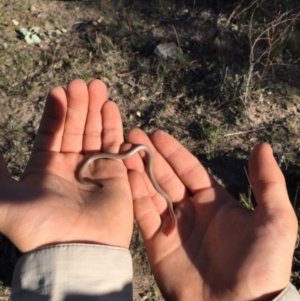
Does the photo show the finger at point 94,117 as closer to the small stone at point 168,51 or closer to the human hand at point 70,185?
the human hand at point 70,185

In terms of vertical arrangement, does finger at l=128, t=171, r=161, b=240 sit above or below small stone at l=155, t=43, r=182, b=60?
below

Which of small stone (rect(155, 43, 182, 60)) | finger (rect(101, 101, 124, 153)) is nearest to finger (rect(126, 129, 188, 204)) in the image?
finger (rect(101, 101, 124, 153))

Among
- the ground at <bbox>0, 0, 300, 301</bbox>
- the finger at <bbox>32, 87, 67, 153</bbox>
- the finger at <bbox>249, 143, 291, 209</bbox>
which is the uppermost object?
the finger at <bbox>249, 143, 291, 209</bbox>

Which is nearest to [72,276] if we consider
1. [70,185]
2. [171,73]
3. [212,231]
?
[70,185]

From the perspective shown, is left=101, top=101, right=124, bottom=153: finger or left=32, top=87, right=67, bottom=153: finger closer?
left=32, top=87, right=67, bottom=153: finger

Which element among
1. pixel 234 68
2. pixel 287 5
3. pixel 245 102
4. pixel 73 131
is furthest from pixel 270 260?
pixel 287 5

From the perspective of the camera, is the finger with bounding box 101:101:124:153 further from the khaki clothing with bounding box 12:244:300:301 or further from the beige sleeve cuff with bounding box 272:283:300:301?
the beige sleeve cuff with bounding box 272:283:300:301

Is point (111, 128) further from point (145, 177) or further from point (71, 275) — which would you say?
point (71, 275)
